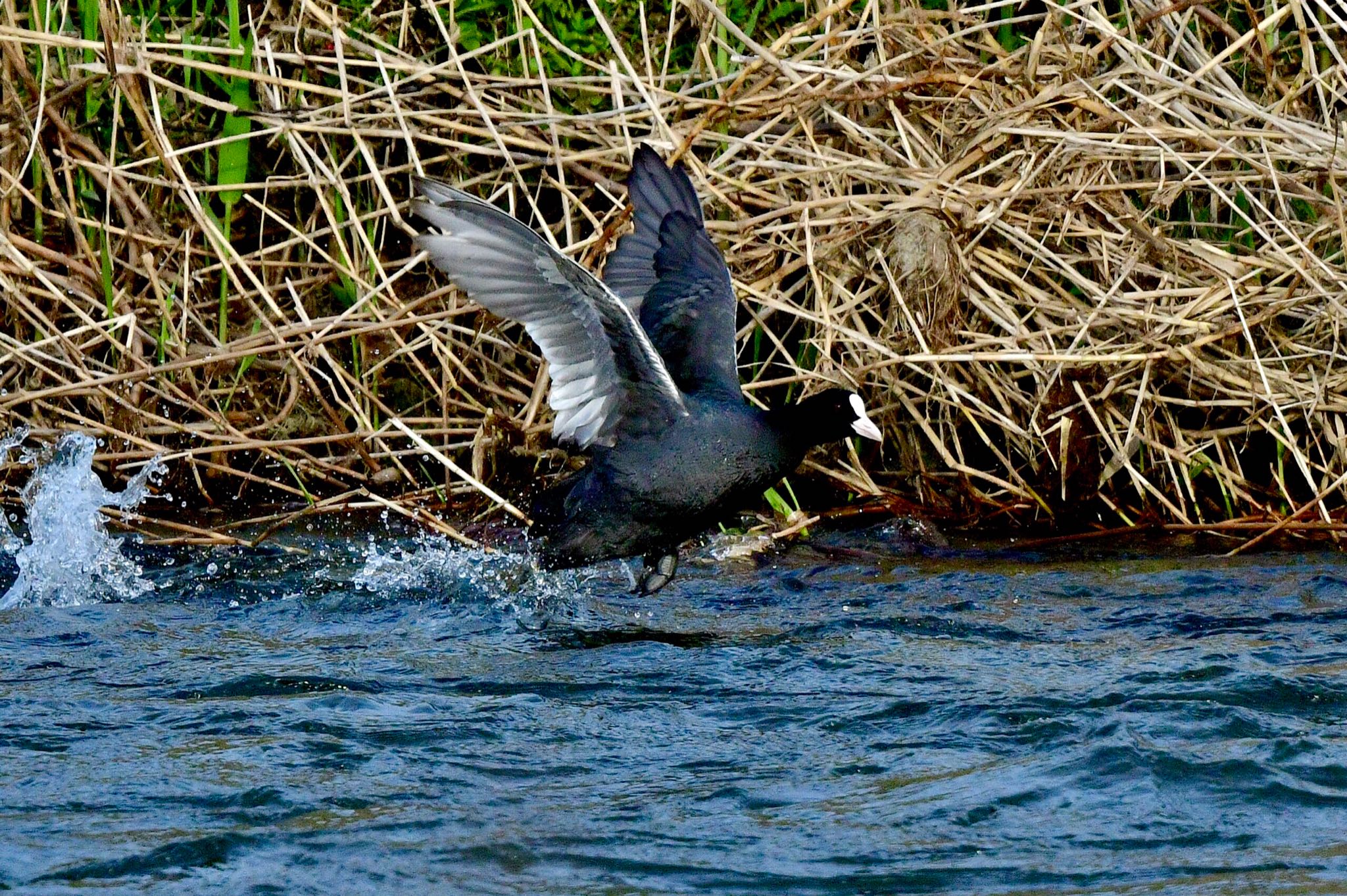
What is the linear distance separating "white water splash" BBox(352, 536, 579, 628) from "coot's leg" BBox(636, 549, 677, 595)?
0.22m

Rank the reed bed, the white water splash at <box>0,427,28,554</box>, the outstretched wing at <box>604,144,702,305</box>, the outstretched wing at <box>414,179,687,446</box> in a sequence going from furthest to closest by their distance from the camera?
the reed bed, the outstretched wing at <box>604,144,702,305</box>, the white water splash at <box>0,427,28,554</box>, the outstretched wing at <box>414,179,687,446</box>

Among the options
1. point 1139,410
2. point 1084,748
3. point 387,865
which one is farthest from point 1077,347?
point 387,865

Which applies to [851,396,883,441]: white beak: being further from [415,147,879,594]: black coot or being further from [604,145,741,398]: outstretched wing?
[604,145,741,398]: outstretched wing

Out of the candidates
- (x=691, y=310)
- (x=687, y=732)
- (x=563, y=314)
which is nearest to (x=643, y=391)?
(x=563, y=314)

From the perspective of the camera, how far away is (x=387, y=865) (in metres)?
2.35

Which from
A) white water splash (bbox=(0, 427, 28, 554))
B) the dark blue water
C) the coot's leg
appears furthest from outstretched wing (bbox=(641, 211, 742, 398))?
white water splash (bbox=(0, 427, 28, 554))

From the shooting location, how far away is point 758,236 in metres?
4.88

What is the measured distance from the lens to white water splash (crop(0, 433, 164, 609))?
400cm

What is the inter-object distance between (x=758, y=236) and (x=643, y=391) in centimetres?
114

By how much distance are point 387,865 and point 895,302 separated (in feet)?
8.99

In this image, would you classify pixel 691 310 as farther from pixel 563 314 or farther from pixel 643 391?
pixel 563 314

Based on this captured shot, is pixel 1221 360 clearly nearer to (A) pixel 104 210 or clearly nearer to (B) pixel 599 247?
(B) pixel 599 247

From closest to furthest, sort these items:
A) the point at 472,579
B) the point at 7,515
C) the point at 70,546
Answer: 1. the point at 70,546
2. the point at 472,579
3. the point at 7,515

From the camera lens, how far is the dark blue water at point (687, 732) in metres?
2.37
